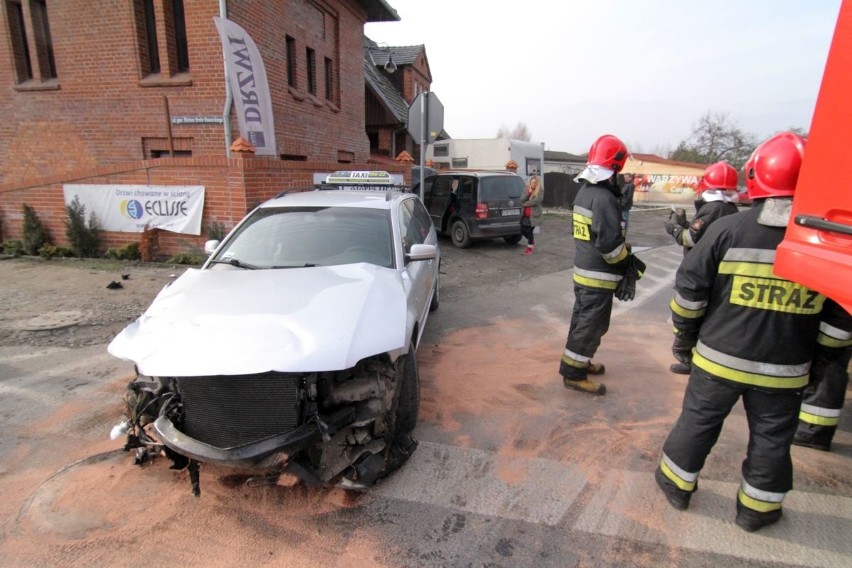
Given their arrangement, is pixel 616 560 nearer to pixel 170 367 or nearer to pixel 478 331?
pixel 170 367

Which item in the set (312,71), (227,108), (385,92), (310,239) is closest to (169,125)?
(227,108)

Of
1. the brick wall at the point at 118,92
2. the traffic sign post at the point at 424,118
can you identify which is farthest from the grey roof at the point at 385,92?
the traffic sign post at the point at 424,118

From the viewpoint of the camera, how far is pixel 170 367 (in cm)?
229

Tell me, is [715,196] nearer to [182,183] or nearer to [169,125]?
[182,183]

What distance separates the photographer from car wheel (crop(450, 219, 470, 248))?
10906mm

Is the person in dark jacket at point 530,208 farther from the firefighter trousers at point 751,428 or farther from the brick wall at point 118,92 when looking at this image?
the firefighter trousers at point 751,428

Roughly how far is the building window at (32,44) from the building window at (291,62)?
193 inches

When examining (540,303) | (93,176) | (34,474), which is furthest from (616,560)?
(93,176)

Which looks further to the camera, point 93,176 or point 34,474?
point 93,176

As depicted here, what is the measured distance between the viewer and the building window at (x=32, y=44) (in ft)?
33.4

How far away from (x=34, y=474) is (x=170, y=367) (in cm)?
149

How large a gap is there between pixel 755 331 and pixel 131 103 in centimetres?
1148

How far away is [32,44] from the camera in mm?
10172

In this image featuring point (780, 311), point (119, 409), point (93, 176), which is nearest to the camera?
point (780, 311)
